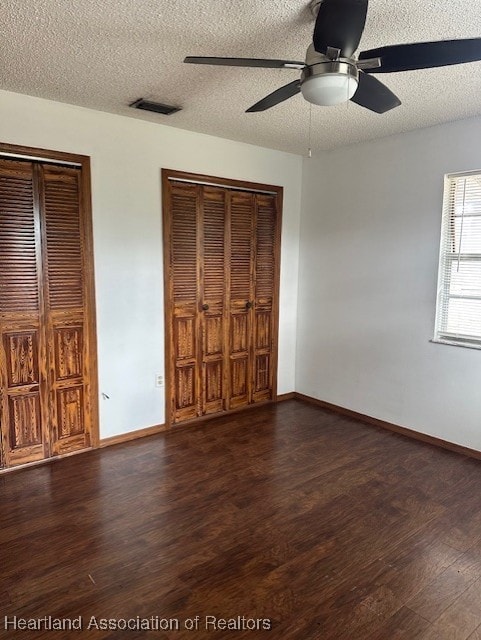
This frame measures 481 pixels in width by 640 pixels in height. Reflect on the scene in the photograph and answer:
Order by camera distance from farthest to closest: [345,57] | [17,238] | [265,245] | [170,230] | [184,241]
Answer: [265,245] < [184,241] < [170,230] < [17,238] < [345,57]

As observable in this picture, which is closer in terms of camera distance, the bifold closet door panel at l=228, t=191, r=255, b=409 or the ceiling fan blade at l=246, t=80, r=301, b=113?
the ceiling fan blade at l=246, t=80, r=301, b=113

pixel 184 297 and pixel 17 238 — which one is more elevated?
pixel 17 238

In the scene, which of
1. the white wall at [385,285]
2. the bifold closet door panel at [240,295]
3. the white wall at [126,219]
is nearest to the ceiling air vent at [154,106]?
the white wall at [126,219]

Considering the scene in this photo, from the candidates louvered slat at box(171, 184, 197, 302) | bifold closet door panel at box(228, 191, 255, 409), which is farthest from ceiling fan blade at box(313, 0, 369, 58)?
bifold closet door panel at box(228, 191, 255, 409)

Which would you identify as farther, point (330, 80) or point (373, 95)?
point (373, 95)

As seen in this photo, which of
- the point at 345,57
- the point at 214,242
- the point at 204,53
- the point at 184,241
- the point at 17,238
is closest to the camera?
the point at 345,57

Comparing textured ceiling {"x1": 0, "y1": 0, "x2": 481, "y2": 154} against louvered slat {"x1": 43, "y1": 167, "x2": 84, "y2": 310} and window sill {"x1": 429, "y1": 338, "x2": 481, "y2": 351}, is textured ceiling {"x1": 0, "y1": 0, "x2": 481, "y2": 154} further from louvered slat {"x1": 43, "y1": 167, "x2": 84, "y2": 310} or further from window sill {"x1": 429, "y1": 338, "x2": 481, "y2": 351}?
window sill {"x1": 429, "y1": 338, "x2": 481, "y2": 351}

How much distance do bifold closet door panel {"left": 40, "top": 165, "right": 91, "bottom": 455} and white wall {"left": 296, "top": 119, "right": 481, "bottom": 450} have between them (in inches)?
92.2

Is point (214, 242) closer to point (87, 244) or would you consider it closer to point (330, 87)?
point (87, 244)

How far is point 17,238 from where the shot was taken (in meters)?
2.94

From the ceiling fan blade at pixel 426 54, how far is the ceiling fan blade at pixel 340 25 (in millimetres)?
112

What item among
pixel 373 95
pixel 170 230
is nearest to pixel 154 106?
pixel 170 230

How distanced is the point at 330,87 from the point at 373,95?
0.42 m

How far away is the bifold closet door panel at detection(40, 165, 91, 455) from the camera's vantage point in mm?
3076
